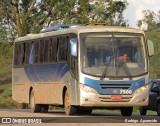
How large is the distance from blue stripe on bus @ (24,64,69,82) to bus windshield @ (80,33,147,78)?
4.56 feet

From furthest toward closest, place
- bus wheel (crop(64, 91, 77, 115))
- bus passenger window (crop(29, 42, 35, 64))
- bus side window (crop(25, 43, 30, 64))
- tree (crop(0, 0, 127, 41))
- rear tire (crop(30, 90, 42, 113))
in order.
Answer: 1. tree (crop(0, 0, 127, 41))
2. bus side window (crop(25, 43, 30, 64))
3. rear tire (crop(30, 90, 42, 113))
4. bus passenger window (crop(29, 42, 35, 64))
5. bus wheel (crop(64, 91, 77, 115))

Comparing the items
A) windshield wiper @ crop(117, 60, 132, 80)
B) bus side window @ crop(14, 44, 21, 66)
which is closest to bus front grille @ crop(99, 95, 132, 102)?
windshield wiper @ crop(117, 60, 132, 80)

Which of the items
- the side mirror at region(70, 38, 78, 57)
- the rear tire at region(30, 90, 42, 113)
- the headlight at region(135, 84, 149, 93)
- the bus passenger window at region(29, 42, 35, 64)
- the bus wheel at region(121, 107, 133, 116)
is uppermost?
the side mirror at region(70, 38, 78, 57)

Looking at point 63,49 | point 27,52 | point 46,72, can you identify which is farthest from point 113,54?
point 27,52

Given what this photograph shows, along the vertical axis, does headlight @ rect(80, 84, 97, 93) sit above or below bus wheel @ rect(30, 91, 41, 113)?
above

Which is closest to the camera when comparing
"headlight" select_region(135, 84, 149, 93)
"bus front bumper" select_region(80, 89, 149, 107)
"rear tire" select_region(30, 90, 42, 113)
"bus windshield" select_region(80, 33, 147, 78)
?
"bus front bumper" select_region(80, 89, 149, 107)

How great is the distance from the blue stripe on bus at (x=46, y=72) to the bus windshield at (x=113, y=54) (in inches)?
54.7

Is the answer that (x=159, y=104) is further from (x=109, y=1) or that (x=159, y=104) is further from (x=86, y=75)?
(x=109, y=1)

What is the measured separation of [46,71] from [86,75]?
13.6 ft

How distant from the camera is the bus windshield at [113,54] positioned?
24.0 metres

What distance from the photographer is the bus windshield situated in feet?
78.9

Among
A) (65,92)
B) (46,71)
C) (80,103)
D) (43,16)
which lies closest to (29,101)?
(46,71)

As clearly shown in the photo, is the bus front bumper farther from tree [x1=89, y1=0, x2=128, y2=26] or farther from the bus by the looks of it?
tree [x1=89, y1=0, x2=128, y2=26]

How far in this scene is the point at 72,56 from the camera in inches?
969
